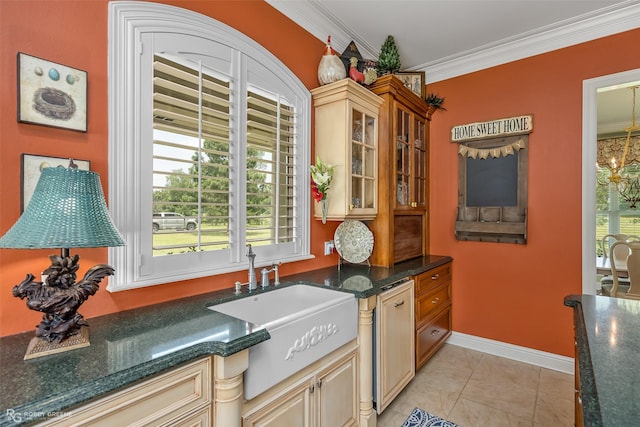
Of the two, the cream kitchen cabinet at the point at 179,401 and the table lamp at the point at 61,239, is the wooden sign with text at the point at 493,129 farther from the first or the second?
the table lamp at the point at 61,239

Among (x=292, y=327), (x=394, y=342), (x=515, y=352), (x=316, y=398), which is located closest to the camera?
(x=292, y=327)

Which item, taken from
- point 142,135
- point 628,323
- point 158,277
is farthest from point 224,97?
point 628,323

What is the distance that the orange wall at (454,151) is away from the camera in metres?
1.19

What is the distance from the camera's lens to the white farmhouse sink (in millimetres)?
1252

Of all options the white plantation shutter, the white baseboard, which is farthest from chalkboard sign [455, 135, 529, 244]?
the white plantation shutter

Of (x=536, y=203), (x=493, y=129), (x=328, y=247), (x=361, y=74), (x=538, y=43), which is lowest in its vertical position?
(x=328, y=247)

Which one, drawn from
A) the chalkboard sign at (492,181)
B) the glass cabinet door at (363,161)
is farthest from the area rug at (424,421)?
the chalkboard sign at (492,181)

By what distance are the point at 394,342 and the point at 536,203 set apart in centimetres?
189

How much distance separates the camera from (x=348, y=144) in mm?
2312

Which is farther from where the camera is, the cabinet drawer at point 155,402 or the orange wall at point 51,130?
the orange wall at point 51,130

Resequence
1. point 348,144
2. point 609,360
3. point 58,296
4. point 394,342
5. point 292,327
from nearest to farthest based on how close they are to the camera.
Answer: point 609,360
point 58,296
point 292,327
point 394,342
point 348,144

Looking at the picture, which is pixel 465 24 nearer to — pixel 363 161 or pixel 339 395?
pixel 363 161

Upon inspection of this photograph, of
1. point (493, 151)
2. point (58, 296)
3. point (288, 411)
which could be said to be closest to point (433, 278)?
point (493, 151)

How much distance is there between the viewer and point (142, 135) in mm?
1497
